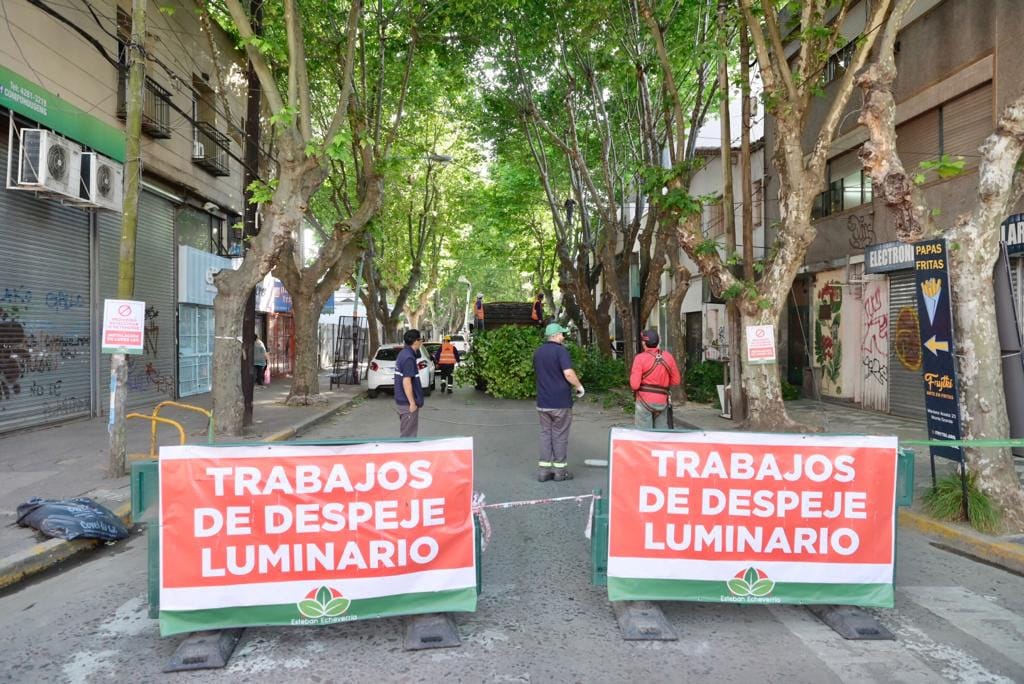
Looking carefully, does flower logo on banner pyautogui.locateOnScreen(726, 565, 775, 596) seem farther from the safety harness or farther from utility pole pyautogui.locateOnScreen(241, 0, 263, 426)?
utility pole pyautogui.locateOnScreen(241, 0, 263, 426)

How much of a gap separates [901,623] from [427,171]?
2292 cm

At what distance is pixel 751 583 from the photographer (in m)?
4.41

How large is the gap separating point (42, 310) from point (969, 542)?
1295 cm

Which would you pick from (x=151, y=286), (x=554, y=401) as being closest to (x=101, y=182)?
(x=151, y=286)

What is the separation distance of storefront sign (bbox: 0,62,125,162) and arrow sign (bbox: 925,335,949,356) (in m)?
12.0

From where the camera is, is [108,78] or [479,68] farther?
[479,68]

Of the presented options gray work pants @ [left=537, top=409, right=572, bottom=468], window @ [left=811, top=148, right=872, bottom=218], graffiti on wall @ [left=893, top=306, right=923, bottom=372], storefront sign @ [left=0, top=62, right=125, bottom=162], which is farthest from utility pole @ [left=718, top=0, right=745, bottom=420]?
storefront sign @ [left=0, top=62, right=125, bottom=162]

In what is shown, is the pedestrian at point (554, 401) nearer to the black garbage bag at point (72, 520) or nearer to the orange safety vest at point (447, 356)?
the black garbage bag at point (72, 520)

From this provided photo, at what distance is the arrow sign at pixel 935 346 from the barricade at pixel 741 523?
2.76m

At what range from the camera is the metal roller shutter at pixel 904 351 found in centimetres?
1355

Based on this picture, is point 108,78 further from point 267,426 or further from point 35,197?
point 267,426

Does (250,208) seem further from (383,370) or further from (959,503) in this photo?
(959,503)

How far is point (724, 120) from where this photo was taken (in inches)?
492

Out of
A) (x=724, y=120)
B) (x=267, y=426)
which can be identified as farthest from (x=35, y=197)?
(x=724, y=120)
